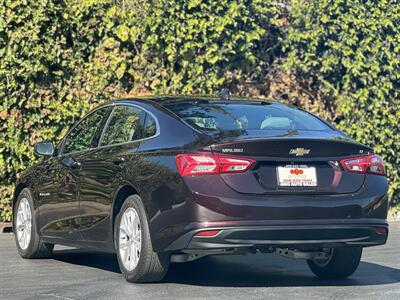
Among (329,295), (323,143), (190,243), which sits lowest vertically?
(329,295)

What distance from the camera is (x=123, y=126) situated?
9516 mm

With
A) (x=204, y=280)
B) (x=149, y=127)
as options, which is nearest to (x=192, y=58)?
(x=149, y=127)

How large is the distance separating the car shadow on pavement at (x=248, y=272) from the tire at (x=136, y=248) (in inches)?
13.9

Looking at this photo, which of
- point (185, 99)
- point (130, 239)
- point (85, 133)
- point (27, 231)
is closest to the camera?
point (130, 239)

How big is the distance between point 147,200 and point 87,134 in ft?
6.65

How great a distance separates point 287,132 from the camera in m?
8.52

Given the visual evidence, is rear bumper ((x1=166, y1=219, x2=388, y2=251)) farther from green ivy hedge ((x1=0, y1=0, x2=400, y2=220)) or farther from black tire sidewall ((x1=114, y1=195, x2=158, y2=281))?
green ivy hedge ((x1=0, y1=0, x2=400, y2=220))

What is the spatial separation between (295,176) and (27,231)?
3992mm

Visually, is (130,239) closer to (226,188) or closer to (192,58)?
(226,188)

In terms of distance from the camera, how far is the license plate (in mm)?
8102

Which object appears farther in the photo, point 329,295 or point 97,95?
point 97,95

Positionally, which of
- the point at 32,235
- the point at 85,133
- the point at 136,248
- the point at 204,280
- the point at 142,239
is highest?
the point at 85,133

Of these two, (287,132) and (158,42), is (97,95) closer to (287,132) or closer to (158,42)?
(158,42)

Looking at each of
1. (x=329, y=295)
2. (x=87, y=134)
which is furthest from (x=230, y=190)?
(x=87, y=134)
